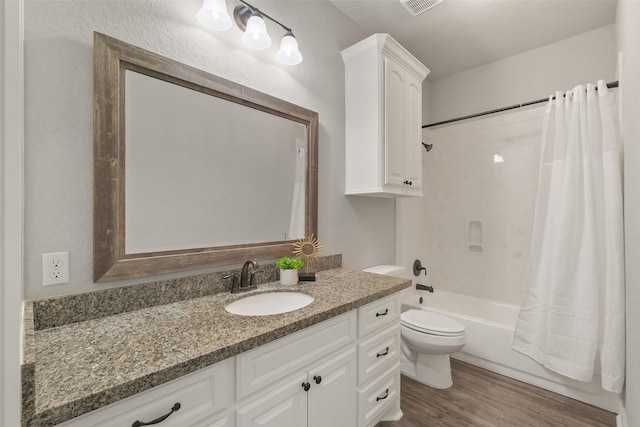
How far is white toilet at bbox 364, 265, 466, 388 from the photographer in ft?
6.63

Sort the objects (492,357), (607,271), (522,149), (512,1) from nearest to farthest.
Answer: (607,271) → (512,1) → (492,357) → (522,149)

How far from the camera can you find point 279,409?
1.04 meters

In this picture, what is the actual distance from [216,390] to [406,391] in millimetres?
1677

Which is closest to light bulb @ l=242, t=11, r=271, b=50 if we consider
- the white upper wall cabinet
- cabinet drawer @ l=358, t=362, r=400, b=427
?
the white upper wall cabinet

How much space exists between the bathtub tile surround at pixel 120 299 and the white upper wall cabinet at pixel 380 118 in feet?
3.71

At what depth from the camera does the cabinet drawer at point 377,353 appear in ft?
4.66

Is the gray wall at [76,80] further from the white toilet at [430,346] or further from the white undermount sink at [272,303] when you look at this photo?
the white toilet at [430,346]

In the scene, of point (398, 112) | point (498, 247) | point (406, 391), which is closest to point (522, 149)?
point (498, 247)

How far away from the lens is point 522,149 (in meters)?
2.71

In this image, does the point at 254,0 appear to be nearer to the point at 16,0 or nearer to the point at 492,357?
the point at 16,0

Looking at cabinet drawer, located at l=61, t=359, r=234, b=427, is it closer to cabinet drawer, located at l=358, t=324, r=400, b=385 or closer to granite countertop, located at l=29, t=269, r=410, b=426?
granite countertop, located at l=29, t=269, r=410, b=426

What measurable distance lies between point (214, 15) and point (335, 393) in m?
1.76

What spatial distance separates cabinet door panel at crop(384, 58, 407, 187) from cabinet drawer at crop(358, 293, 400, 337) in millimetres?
791

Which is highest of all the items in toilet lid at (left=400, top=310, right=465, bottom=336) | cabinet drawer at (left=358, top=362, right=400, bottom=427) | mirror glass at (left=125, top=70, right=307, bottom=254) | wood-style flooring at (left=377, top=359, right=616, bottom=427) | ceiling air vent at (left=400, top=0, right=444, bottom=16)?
ceiling air vent at (left=400, top=0, right=444, bottom=16)
